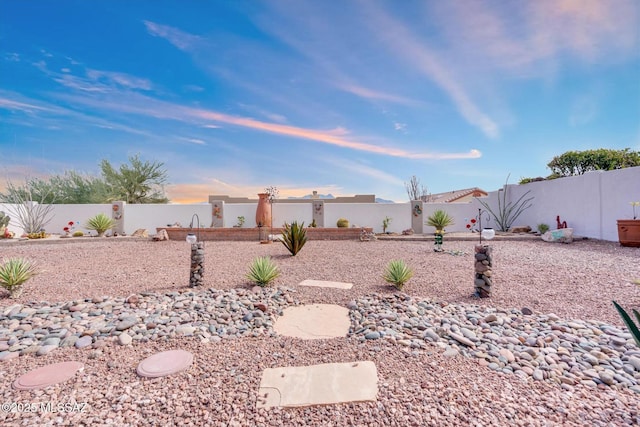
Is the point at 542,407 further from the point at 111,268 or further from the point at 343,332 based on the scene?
the point at 111,268

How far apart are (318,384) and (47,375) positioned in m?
2.04

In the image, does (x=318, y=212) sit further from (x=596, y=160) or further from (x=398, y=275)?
(x=596, y=160)

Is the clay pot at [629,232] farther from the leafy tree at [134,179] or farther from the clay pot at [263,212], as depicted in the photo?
the leafy tree at [134,179]

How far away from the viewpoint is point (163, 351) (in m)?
2.45

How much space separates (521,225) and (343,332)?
1319cm

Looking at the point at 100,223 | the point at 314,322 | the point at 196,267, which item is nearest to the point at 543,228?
the point at 314,322

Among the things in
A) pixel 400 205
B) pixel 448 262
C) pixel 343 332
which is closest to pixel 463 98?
pixel 448 262

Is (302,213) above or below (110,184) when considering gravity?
below

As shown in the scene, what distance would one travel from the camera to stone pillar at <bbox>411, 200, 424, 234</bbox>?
1270 cm

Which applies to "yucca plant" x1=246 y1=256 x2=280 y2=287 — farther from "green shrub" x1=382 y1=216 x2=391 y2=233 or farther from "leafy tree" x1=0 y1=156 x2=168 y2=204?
"leafy tree" x1=0 y1=156 x2=168 y2=204

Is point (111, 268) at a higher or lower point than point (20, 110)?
lower

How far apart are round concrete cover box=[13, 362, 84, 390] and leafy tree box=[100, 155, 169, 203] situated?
17.5m

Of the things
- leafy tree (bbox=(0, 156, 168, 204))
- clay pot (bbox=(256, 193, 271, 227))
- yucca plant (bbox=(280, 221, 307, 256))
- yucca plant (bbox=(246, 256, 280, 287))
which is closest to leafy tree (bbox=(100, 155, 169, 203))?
leafy tree (bbox=(0, 156, 168, 204))

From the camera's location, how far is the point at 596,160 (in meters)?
16.4
